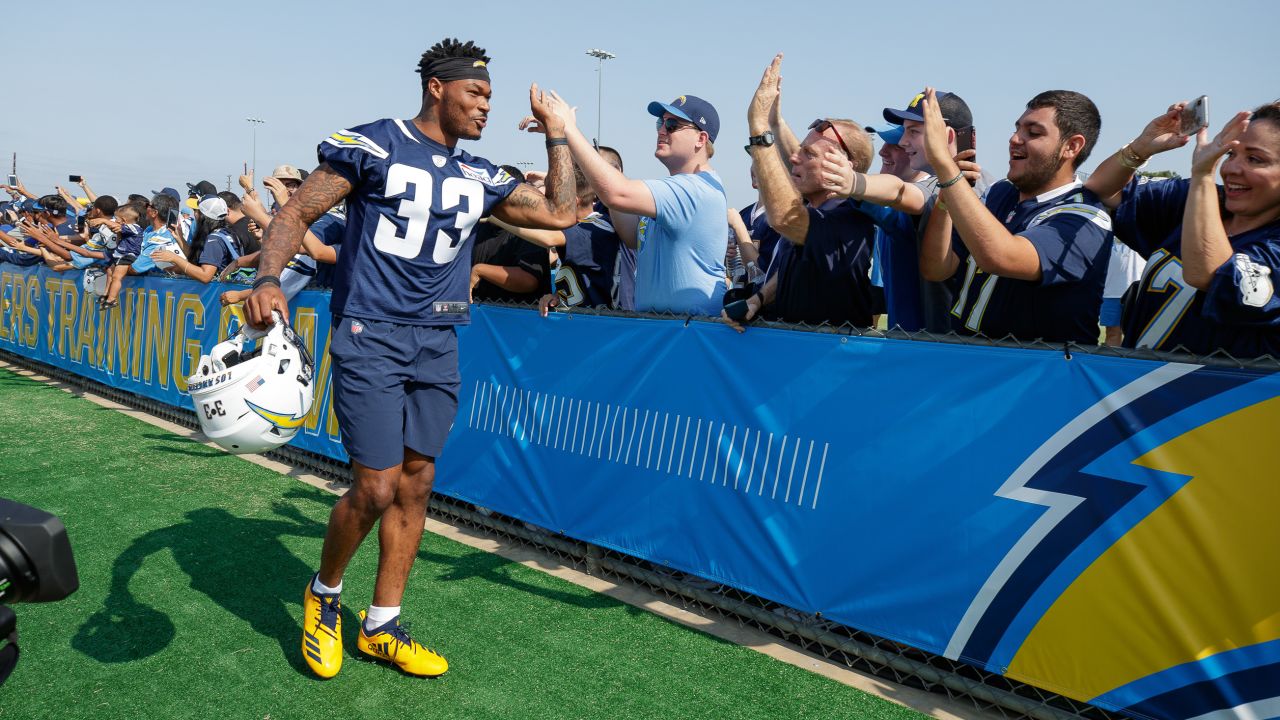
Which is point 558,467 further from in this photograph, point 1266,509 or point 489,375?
point 1266,509

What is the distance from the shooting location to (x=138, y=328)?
8.58 m

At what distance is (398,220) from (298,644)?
5.88ft

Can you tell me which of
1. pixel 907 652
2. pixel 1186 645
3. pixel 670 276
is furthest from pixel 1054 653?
pixel 670 276

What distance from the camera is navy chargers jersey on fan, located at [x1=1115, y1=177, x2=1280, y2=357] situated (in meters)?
2.63

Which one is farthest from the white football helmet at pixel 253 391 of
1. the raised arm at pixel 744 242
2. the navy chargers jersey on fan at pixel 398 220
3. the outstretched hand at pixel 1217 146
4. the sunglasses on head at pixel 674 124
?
the outstretched hand at pixel 1217 146

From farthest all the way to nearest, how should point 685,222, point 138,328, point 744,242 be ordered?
1. point 138,328
2. point 744,242
3. point 685,222

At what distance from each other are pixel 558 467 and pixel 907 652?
6.59ft

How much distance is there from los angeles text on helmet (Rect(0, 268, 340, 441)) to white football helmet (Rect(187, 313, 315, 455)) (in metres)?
2.80

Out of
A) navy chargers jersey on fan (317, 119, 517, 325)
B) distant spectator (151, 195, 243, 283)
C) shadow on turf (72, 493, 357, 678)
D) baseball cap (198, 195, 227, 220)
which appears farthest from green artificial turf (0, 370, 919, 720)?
baseball cap (198, 195, 227, 220)

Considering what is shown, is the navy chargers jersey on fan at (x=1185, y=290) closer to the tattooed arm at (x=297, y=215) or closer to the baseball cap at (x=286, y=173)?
the tattooed arm at (x=297, y=215)

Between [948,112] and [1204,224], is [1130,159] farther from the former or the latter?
[948,112]

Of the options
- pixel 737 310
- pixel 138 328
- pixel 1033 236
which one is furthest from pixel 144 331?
pixel 1033 236

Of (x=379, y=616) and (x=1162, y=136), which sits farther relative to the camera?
(x=379, y=616)

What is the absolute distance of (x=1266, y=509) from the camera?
98.6 inches
